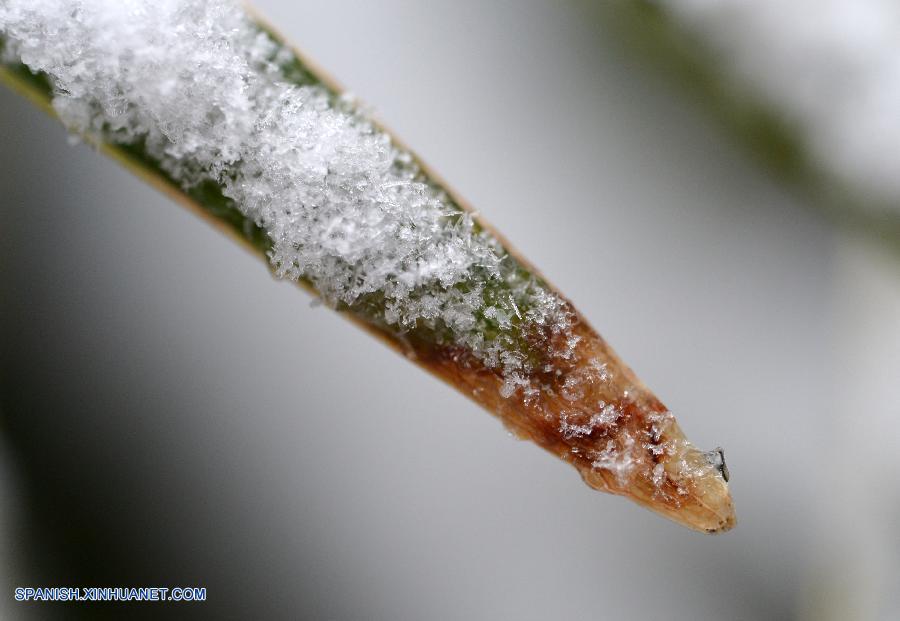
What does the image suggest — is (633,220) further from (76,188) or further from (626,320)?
(76,188)

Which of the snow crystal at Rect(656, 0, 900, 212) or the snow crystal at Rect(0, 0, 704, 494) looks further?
the snow crystal at Rect(656, 0, 900, 212)

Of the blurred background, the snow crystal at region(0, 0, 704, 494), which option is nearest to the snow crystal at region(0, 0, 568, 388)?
the snow crystal at region(0, 0, 704, 494)

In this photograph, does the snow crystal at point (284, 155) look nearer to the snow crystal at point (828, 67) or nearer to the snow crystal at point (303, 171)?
the snow crystal at point (303, 171)

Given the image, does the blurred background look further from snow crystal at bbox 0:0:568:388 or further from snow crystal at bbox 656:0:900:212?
snow crystal at bbox 0:0:568:388

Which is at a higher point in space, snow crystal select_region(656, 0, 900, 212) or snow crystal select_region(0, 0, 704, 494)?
snow crystal select_region(656, 0, 900, 212)

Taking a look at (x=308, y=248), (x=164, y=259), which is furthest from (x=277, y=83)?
(x=164, y=259)

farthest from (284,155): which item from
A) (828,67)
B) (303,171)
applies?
(828,67)
